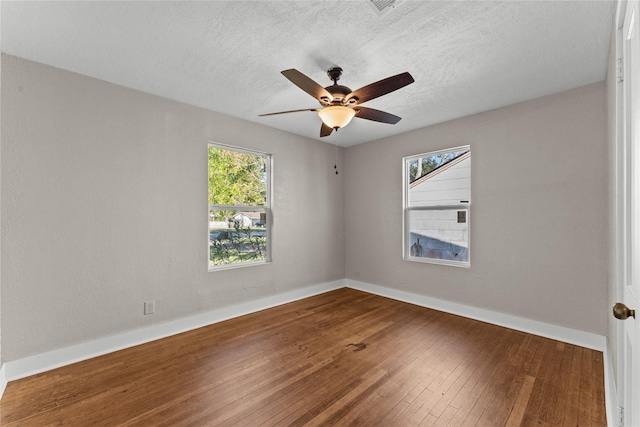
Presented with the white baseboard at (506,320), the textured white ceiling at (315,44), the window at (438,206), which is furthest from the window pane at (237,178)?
the white baseboard at (506,320)

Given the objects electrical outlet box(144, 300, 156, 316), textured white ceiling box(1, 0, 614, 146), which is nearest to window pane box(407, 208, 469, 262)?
textured white ceiling box(1, 0, 614, 146)

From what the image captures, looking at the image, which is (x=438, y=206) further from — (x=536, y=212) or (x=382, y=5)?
(x=382, y=5)

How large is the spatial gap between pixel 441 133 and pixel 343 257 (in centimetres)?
260

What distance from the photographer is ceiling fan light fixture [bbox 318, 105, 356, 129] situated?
239 cm

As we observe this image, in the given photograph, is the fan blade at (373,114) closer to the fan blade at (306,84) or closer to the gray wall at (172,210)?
the fan blade at (306,84)

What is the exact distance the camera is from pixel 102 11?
71.8 inches

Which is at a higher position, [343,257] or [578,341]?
[343,257]

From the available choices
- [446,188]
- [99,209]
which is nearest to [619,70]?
[446,188]

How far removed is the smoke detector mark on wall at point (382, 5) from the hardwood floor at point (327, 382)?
8.45 ft

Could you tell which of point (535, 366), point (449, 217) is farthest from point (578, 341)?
A: point (449, 217)

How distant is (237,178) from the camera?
3830mm

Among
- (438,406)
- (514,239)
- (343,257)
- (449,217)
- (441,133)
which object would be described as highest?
(441,133)

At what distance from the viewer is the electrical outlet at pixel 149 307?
9.70 feet

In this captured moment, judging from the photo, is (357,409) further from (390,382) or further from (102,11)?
(102,11)
